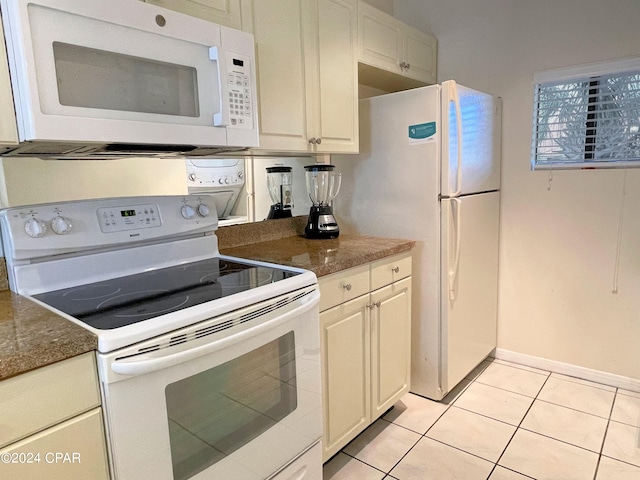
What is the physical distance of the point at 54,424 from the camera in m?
0.91

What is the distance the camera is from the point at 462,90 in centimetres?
221

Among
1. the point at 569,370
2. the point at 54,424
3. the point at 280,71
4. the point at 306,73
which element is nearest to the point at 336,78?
the point at 306,73

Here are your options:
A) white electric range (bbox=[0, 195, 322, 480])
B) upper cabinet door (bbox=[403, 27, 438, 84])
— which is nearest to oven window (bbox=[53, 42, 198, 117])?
white electric range (bbox=[0, 195, 322, 480])

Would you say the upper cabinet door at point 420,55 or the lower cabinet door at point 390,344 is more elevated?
the upper cabinet door at point 420,55

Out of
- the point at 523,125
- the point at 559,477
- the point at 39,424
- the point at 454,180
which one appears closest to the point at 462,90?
the point at 454,180

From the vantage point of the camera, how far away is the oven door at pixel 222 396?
3.28 feet

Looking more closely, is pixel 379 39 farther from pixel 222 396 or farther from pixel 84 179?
pixel 222 396

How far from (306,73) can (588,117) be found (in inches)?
66.0

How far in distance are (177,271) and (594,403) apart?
2.32 metres

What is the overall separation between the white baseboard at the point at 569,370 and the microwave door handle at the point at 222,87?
2.43 metres

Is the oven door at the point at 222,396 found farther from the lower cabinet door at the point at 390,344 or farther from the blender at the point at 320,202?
the blender at the point at 320,202

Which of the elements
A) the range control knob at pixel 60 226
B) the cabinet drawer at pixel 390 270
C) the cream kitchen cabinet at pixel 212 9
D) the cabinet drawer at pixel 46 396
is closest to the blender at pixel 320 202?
the cabinet drawer at pixel 390 270

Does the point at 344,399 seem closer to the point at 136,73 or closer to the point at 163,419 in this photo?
the point at 163,419

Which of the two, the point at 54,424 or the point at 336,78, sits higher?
the point at 336,78
